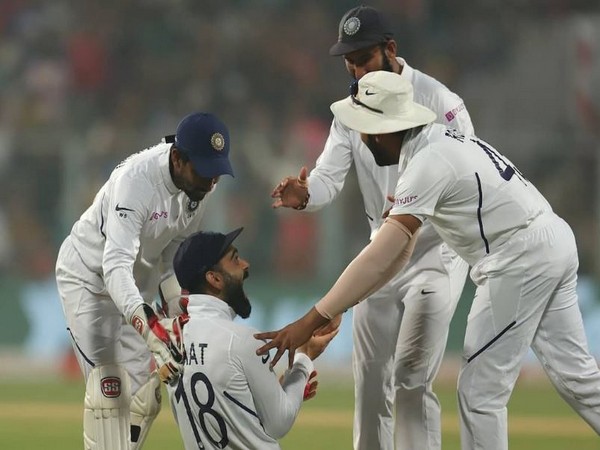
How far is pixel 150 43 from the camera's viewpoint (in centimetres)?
1588

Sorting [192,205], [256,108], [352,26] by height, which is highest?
[256,108]

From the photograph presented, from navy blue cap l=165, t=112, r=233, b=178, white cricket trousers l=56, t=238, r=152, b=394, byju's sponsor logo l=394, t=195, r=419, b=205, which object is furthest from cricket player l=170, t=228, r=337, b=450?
white cricket trousers l=56, t=238, r=152, b=394

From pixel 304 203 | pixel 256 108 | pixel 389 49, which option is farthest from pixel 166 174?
pixel 256 108

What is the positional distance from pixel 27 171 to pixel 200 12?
4321mm

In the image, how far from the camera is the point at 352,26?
658cm

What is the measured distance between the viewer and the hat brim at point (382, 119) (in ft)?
17.9

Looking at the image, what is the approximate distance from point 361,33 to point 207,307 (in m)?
2.00

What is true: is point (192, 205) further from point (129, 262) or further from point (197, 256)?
point (197, 256)

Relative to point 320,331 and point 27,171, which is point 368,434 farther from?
point 27,171

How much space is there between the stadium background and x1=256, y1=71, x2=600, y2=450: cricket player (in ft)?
21.9

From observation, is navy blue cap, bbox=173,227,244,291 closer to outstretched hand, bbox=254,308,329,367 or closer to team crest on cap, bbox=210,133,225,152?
outstretched hand, bbox=254,308,329,367

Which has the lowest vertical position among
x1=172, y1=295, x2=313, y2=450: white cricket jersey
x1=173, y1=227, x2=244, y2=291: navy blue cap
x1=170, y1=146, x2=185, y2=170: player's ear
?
x1=172, y1=295, x2=313, y2=450: white cricket jersey

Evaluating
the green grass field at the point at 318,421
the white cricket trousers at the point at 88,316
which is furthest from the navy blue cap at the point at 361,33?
the green grass field at the point at 318,421

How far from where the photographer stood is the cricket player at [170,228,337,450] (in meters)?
5.20
